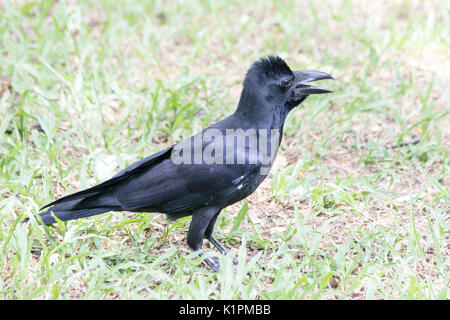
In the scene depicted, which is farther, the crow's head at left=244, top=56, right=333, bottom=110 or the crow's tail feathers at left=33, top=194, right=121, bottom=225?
the crow's head at left=244, top=56, right=333, bottom=110

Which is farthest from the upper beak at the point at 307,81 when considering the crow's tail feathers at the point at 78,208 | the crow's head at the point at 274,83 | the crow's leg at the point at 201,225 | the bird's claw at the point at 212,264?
the crow's tail feathers at the point at 78,208

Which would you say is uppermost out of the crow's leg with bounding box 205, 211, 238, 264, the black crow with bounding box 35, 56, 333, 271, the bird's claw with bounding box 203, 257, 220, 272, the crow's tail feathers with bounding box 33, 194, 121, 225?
the black crow with bounding box 35, 56, 333, 271

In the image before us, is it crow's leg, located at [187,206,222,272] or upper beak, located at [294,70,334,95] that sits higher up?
upper beak, located at [294,70,334,95]

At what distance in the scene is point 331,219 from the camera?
14.9 feet

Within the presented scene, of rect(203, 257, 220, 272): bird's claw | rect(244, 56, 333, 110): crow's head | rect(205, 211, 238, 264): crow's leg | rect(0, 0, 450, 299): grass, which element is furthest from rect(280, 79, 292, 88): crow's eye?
rect(203, 257, 220, 272): bird's claw

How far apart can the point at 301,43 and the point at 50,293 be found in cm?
475

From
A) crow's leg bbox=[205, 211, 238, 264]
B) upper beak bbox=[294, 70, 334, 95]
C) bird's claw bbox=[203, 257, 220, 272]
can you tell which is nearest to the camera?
bird's claw bbox=[203, 257, 220, 272]

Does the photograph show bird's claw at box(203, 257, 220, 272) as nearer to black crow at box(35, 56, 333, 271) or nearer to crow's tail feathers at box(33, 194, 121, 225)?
black crow at box(35, 56, 333, 271)

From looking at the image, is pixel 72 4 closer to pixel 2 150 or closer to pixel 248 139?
pixel 2 150

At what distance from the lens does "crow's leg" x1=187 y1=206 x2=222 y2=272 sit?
4055 mm

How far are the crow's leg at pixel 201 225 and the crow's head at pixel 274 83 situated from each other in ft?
2.87

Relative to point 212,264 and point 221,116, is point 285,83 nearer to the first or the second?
point 212,264

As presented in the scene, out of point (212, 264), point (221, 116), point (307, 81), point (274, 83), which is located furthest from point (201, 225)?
point (221, 116)

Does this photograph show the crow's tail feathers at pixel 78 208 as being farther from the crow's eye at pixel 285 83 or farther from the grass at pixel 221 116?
the crow's eye at pixel 285 83
